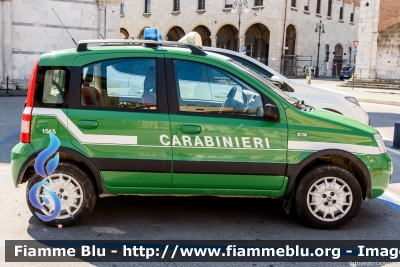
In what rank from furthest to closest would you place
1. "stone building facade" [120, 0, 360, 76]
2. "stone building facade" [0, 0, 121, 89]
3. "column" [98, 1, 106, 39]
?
"stone building facade" [120, 0, 360, 76]
"column" [98, 1, 106, 39]
"stone building facade" [0, 0, 121, 89]

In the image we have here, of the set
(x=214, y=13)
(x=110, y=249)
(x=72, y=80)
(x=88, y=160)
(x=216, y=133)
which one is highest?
(x=214, y=13)

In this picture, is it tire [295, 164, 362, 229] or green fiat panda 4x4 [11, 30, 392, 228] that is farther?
tire [295, 164, 362, 229]

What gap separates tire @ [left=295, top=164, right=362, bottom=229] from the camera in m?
5.00

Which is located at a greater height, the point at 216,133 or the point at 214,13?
the point at 214,13

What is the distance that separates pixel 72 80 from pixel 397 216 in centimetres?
392

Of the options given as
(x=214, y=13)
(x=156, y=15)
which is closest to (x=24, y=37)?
(x=214, y=13)

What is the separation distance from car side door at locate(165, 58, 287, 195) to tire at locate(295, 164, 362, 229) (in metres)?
0.28

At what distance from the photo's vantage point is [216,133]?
4891 mm

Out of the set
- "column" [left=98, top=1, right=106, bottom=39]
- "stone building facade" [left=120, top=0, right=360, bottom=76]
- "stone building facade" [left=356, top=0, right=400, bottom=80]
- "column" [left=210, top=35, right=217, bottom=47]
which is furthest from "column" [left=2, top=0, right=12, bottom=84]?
"column" [left=210, top=35, right=217, bottom=47]

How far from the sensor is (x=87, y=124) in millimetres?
4855

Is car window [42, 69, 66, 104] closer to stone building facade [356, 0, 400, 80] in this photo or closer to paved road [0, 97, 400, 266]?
paved road [0, 97, 400, 266]

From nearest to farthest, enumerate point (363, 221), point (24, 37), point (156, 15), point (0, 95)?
point (363, 221) < point (0, 95) < point (24, 37) < point (156, 15)

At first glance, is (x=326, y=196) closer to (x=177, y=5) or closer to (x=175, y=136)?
(x=175, y=136)

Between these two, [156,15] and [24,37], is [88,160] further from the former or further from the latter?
[156,15]
